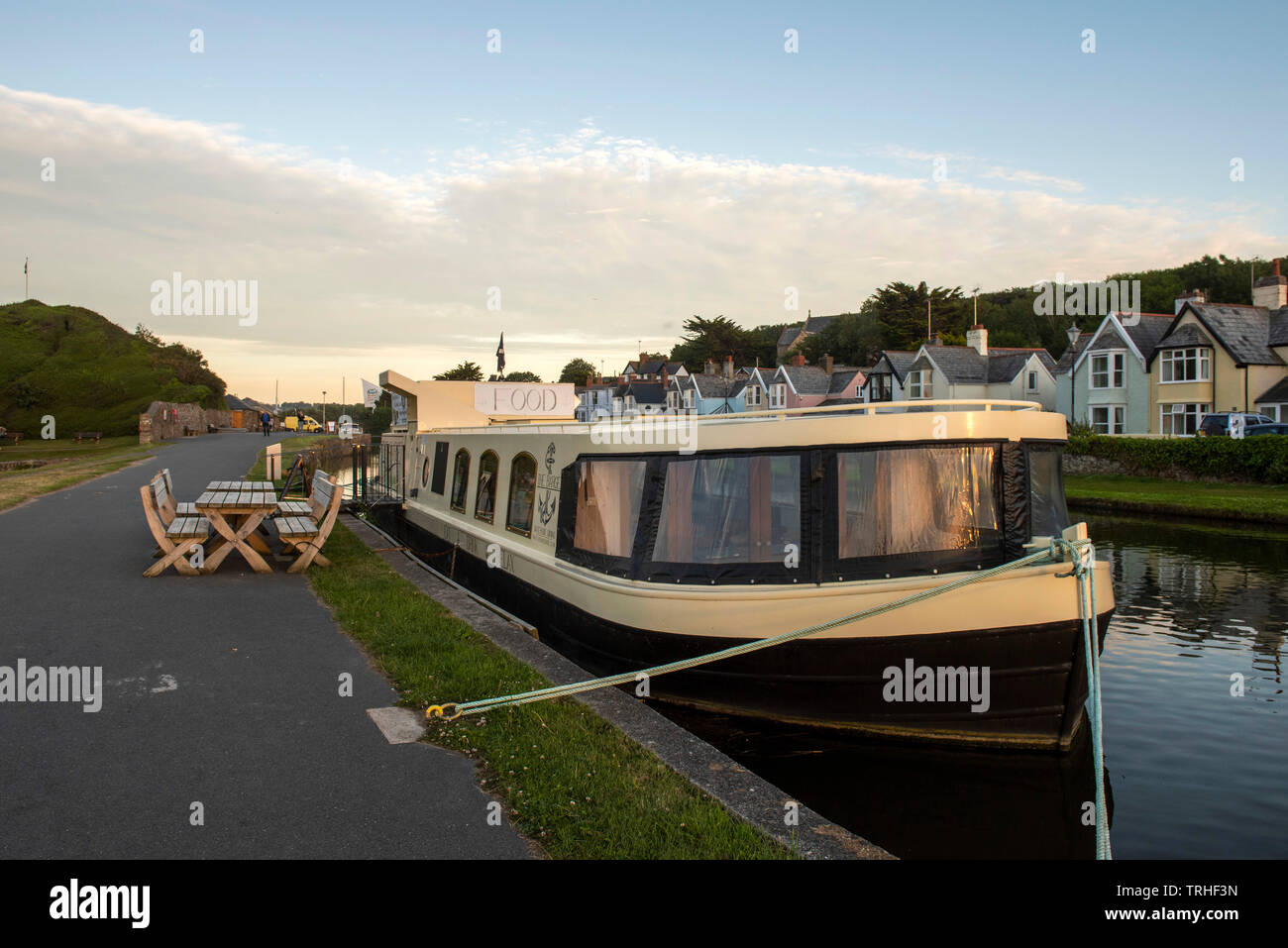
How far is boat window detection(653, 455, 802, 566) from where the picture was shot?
7.02 metres

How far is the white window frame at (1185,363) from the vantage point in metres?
39.5

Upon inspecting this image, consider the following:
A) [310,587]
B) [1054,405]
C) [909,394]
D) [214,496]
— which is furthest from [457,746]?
[909,394]

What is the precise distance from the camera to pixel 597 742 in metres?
5.31

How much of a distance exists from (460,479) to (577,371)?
10759cm

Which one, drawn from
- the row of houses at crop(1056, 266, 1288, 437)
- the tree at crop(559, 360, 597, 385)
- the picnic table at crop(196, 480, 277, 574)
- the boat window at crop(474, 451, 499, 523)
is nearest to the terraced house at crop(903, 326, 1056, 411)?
the row of houses at crop(1056, 266, 1288, 437)

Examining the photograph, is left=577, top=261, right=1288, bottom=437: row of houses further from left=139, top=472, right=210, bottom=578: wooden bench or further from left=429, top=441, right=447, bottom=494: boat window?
left=139, top=472, right=210, bottom=578: wooden bench

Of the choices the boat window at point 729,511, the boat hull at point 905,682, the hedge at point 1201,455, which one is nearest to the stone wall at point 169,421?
the boat window at point 729,511

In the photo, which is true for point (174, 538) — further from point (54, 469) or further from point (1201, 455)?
point (1201, 455)

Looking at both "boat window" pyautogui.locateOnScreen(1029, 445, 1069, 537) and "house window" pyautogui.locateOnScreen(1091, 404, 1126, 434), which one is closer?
"boat window" pyautogui.locateOnScreen(1029, 445, 1069, 537)

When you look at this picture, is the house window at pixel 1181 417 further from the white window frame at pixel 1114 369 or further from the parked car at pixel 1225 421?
the white window frame at pixel 1114 369

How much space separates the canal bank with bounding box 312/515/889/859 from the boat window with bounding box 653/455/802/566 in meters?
1.47

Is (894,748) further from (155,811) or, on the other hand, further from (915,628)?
(155,811)

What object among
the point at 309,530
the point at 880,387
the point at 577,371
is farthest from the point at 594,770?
the point at 577,371

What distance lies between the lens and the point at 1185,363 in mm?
40125
